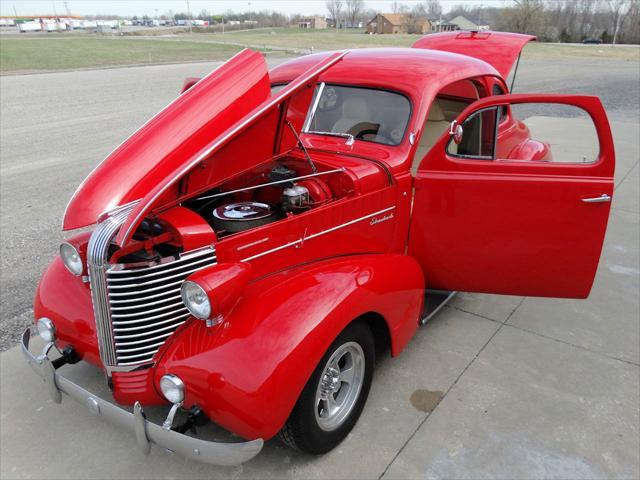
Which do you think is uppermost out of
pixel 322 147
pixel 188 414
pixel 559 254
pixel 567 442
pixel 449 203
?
pixel 322 147

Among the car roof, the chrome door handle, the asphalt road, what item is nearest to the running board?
the chrome door handle

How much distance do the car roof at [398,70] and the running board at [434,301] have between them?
1510 mm

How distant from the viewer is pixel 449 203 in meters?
3.24

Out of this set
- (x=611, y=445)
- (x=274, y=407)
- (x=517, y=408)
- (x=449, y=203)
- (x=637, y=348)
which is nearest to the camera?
(x=274, y=407)

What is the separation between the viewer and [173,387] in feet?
6.98

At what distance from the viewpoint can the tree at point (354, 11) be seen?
10469 centimetres

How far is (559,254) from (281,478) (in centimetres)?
226

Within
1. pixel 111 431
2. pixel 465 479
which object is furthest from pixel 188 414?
pixel 465 479

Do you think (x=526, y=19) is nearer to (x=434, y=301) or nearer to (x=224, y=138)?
(x=434, y=301)

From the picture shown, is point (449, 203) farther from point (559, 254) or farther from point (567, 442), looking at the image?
point (567, 442)

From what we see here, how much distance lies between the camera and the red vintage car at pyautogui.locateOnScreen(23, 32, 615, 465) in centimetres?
215

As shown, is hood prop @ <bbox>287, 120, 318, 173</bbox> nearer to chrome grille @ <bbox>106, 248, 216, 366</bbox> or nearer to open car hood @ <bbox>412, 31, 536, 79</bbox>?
chrome grille @ <bbox>106, 248, 216, 366</bbox>

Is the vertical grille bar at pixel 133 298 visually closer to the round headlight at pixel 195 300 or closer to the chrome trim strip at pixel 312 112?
the round headlight at pixel 195 300

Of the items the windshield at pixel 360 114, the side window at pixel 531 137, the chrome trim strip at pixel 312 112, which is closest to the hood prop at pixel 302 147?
the windshield at pixel 360 114
